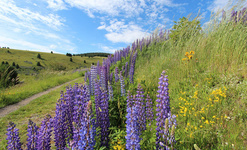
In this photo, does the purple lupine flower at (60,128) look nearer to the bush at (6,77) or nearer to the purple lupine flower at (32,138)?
the purple lupine flower at (32,138)

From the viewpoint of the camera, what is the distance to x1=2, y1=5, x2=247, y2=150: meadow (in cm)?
196

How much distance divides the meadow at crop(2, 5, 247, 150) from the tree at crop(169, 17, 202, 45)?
0.74 ft

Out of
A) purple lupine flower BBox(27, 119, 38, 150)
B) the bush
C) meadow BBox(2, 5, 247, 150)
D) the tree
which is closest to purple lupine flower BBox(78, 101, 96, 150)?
meadow BBox(2, 5, 247, 150)

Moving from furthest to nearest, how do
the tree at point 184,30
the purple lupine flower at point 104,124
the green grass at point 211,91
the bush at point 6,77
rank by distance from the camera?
1. the bush at point 6,77
2. the tree at point 184,30
3. the green grass at point 211,91
4. the purple lupine flower at point 104,124

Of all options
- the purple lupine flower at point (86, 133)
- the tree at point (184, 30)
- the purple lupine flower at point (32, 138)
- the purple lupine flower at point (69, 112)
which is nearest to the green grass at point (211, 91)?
the tree at point (184, 30)

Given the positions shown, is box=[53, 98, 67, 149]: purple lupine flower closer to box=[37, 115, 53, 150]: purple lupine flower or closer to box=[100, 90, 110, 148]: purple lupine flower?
box=[37, 115, 53, 150]: purple lupine flower

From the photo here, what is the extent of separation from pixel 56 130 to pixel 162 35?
11519 millimetres

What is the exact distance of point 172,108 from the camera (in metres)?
3.32

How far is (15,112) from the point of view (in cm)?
670

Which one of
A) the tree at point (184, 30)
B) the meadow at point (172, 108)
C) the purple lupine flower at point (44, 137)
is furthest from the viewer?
the tree at point (184, 30)

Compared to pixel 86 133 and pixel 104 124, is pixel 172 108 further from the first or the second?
pixel 86 133

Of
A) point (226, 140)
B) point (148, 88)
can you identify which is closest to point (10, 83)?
point (148, 88)

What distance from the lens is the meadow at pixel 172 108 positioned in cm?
196

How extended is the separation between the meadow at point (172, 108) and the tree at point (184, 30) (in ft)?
0.74
